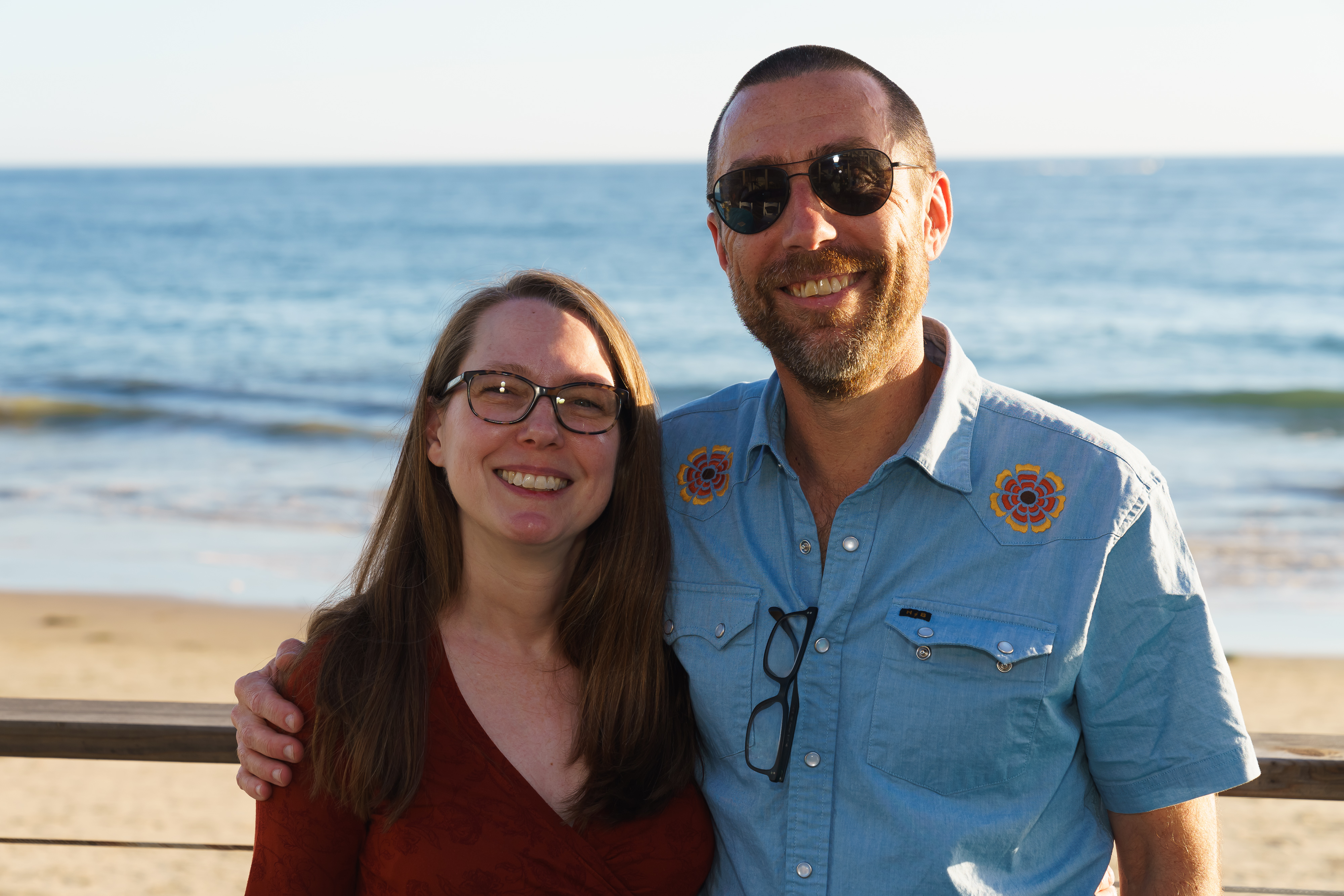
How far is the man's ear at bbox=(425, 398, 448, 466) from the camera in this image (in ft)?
8.50

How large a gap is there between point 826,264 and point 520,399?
75 cm

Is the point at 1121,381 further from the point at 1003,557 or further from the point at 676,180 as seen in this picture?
the point at 676,180

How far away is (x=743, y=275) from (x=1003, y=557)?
880 mm

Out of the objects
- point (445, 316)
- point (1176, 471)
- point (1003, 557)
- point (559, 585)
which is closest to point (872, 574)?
point (1003, 557)

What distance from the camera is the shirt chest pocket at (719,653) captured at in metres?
2.43

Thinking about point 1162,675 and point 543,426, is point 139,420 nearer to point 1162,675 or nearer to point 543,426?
point 543,426

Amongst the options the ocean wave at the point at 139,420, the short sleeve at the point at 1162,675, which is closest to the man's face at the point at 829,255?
the short sleeve at the point at 1162,675

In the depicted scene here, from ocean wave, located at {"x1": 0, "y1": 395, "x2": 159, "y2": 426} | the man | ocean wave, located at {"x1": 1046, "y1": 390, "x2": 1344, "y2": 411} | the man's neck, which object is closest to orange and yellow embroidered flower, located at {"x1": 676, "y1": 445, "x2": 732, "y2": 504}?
the man

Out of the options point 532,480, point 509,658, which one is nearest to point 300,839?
point 509,658

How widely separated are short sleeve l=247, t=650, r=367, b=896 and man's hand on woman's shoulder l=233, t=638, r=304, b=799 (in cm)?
3

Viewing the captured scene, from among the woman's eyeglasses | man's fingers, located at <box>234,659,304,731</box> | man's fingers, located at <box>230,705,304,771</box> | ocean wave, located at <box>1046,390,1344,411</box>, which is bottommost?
ocean wave, located at <box>1046,390,1344,411</box>

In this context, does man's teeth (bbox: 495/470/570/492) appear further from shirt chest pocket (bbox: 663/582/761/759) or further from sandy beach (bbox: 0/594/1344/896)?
sandy beach (bbox: 0/594/1344/896)

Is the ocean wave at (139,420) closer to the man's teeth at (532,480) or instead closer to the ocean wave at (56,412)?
the ocean wave at (56,412)

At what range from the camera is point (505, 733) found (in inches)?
94.8
